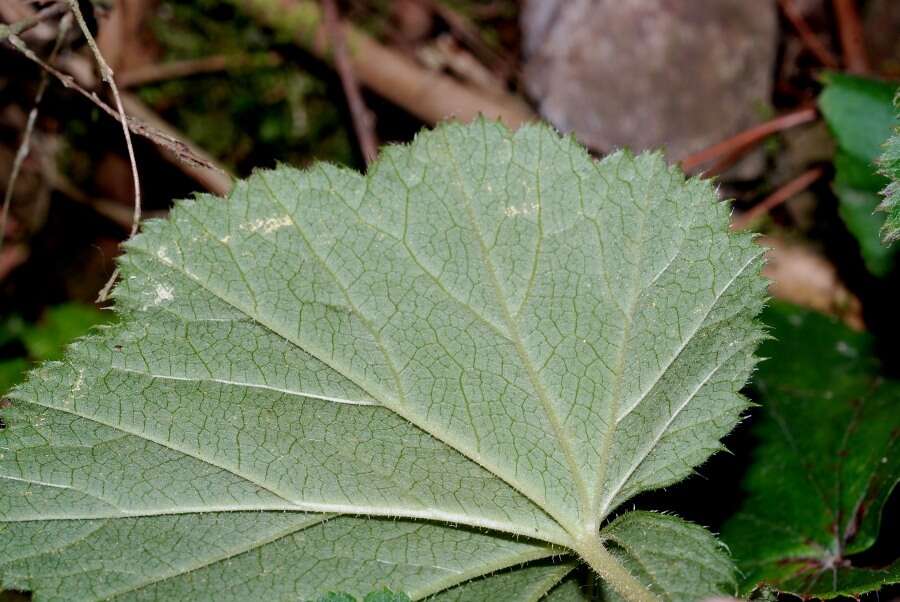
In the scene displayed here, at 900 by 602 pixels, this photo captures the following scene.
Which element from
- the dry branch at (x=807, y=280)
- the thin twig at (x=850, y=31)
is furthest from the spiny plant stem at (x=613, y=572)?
the thin twig at (x=850, y=31)

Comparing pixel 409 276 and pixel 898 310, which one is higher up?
pixel 898 310

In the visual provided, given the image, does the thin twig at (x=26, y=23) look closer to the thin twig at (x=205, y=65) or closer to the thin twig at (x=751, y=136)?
the thin twig at (x=205, y=65)

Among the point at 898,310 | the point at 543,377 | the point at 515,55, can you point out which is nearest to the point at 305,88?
the point at 515,55

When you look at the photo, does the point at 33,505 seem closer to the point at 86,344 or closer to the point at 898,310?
the point at 86,344

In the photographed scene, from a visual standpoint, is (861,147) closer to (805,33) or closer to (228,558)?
(805,33)

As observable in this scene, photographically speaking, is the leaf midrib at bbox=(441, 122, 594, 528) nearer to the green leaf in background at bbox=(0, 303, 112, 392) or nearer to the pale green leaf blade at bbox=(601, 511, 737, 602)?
the pale green leaf blade at bbox=(601, 511, 737, 602)

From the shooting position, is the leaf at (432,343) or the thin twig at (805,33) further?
the thin twig at (805,33)
